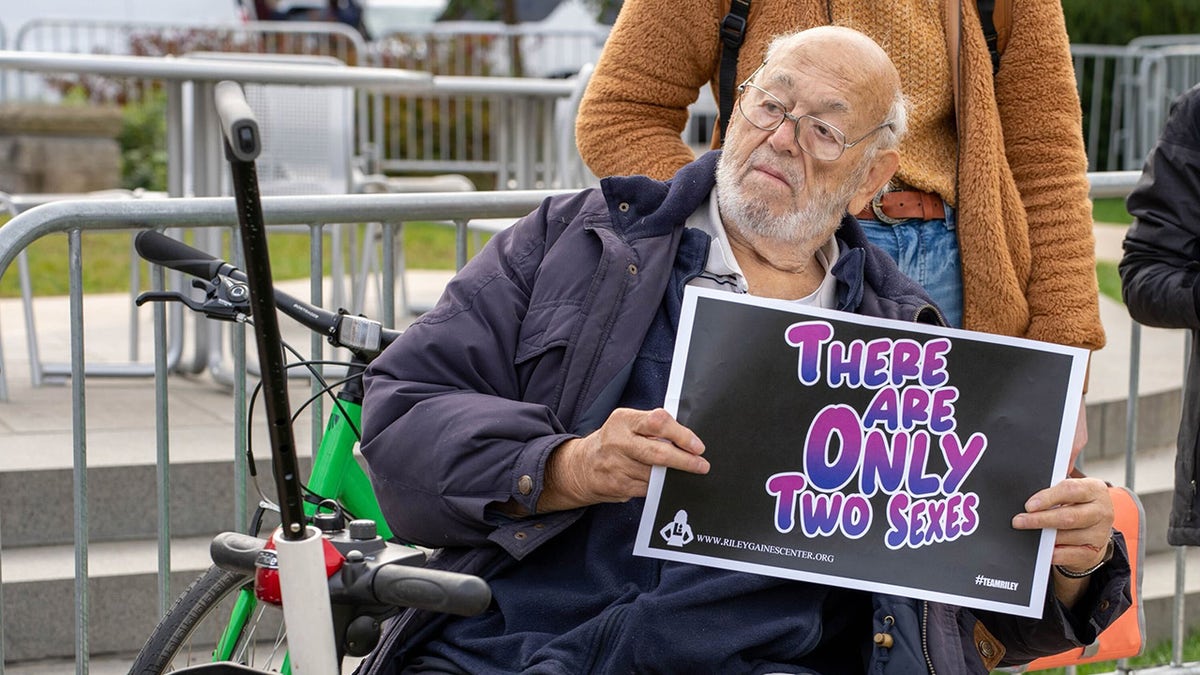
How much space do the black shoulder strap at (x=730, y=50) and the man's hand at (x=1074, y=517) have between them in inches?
41.0

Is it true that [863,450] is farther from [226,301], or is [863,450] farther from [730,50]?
[226,301]

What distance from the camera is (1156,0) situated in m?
16.4

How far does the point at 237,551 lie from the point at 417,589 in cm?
25

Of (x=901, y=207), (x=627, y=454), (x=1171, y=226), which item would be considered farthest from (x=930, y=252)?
(x=627, y=454)

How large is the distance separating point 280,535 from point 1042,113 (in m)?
2.16

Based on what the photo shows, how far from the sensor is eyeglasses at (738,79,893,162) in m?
2.70

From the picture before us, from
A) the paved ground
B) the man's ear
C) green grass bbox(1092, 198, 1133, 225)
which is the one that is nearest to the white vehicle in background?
green grass bbox(1092, 198, 1133, 225)

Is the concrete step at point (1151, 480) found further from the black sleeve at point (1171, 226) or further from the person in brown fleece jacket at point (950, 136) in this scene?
the person in brown fleece jacket at point (950, 136)

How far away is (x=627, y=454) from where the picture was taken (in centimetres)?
224

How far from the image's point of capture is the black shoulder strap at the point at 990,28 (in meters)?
→ 3.24

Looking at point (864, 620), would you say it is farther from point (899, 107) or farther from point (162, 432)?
point (162, 432)

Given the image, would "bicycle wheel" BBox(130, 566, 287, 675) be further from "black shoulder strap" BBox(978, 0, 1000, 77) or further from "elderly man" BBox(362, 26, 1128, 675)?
"black shoulder strap" BBox(978, 0, 1000, 77)

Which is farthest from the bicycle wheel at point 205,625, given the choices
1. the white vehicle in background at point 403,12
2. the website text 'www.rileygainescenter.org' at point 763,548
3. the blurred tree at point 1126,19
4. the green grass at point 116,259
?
the white vehicle in background at point 403,12

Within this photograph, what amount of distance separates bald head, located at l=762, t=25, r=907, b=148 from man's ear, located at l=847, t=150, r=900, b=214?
102mm
